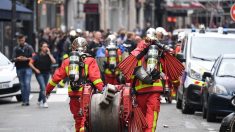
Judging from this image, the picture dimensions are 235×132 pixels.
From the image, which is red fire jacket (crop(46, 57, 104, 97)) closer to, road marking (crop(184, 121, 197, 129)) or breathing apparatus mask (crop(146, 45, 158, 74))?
breathing apparatus mask (crop(146, 45, 158, 74))

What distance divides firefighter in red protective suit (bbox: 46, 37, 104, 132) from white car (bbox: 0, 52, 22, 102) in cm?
923

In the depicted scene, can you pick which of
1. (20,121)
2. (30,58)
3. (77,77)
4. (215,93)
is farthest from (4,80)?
(77,77)

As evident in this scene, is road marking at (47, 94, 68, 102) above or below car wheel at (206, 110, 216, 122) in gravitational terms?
below

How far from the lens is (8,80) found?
78.0ft

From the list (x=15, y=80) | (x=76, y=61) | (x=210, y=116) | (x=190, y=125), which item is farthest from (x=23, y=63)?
(x=76, y=61)

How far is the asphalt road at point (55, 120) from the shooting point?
1778 centimetres

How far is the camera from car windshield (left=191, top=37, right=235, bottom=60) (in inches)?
877

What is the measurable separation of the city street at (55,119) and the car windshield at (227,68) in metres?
0.99

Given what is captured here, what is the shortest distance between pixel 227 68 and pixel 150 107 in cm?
636

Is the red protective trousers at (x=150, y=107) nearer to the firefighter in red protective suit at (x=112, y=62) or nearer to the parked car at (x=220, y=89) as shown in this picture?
the parked car at (x=220, y=89)

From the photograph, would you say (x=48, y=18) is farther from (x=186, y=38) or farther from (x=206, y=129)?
(x=206, y=129)

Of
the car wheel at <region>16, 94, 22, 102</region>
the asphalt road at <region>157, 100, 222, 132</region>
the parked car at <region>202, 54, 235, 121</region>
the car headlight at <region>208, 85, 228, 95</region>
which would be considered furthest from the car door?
the car wheel at <region>16, 94, 22, 102</region>

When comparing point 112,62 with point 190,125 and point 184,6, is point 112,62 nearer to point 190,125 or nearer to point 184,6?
point 190,125

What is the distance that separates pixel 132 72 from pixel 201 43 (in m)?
9.13
